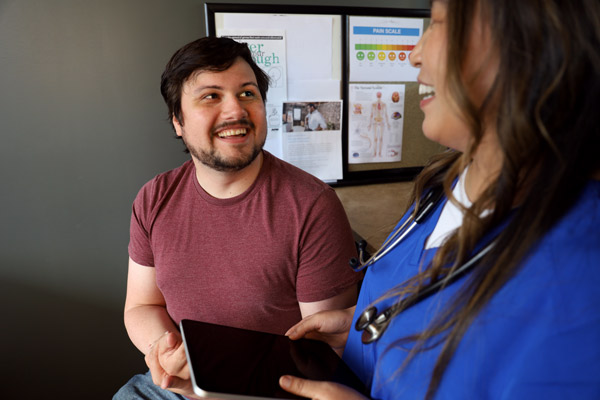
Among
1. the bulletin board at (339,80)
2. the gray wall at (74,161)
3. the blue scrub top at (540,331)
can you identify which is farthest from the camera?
the bulletin board at (339,80)

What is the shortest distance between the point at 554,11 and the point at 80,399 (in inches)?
82.7

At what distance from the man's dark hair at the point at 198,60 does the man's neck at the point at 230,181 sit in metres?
0.22

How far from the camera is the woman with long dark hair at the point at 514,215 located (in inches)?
17.8

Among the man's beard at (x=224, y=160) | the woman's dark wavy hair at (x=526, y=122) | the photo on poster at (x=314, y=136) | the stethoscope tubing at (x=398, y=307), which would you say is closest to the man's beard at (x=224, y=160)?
the man's beard at (x=224, y=160)

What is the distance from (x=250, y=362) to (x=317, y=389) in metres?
0.18

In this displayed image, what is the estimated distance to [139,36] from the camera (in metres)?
1.51

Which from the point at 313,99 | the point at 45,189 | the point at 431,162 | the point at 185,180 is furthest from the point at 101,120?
the point at 431,162

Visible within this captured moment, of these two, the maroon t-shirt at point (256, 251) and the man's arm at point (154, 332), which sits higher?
the maroon t-shirt at point (256, 251)

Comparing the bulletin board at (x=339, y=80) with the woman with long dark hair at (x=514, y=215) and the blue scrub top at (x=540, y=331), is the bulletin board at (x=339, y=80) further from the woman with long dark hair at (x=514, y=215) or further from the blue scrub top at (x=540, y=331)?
the blue scrub top at (x=540, y=331)

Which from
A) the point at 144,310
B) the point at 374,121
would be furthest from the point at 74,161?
the point at 374,121

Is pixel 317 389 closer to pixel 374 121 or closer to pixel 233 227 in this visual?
pixel 233 227

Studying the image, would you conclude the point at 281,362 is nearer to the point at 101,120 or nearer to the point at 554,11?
the point at 554,11

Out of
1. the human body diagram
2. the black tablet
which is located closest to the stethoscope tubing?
the black tablet

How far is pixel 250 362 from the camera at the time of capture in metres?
0.77
